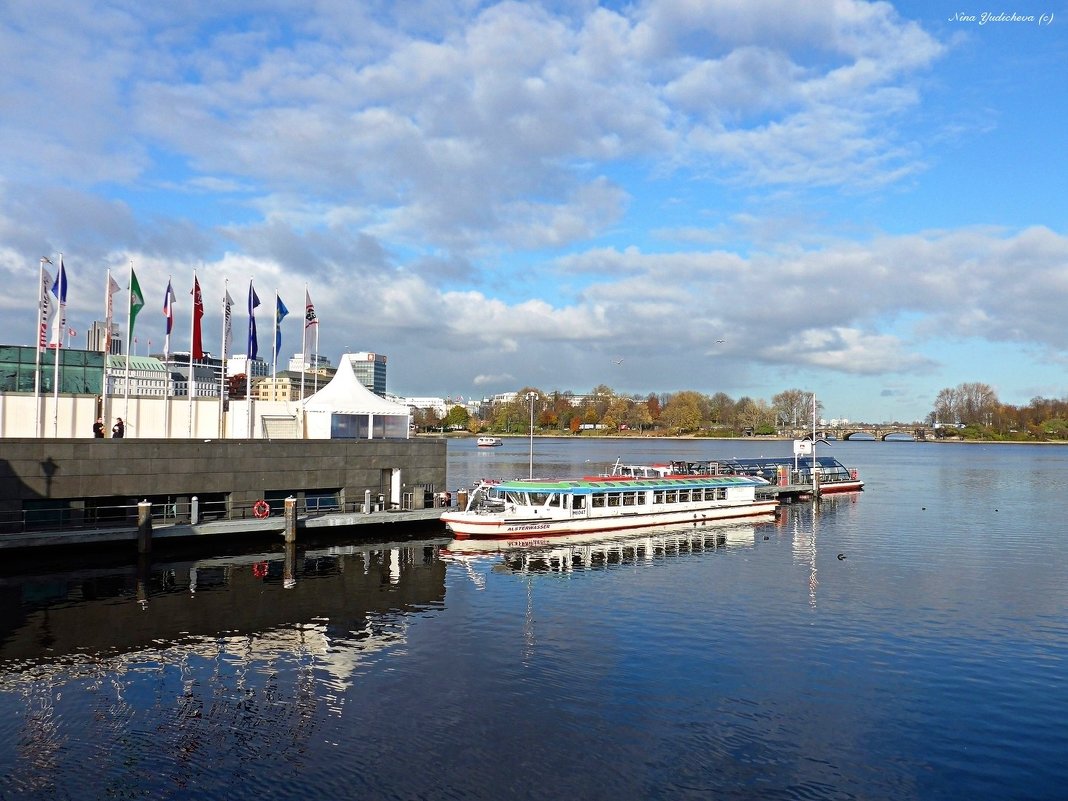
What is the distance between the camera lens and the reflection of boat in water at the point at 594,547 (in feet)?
161

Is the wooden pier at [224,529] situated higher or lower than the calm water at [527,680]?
higher

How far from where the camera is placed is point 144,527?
4334 centimetres

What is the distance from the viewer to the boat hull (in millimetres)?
54781

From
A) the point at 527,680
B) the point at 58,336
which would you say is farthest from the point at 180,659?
the point at 58,336

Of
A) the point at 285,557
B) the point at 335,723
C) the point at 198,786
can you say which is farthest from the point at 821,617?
the point at 285,557

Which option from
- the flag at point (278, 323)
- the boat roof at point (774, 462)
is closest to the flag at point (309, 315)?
the flag at point (278, 323)

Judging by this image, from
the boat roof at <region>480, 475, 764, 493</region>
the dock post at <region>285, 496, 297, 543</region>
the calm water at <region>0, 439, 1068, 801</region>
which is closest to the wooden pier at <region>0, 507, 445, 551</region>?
the dock post at <region>285, 496, 297, 543</region>

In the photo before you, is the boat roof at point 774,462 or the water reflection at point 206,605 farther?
the boat roof at point 774,462

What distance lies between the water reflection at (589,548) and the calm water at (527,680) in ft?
3.09

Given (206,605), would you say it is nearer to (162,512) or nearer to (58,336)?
(162,512)

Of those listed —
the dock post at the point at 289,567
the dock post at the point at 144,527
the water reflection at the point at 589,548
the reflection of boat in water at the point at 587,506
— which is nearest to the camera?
the dock post at the point at 289,567

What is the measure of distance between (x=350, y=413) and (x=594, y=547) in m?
20.2

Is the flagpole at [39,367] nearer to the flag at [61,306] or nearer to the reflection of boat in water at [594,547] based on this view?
the flag at [61,306]

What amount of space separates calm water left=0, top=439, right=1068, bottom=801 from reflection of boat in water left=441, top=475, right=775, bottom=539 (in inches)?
310
